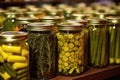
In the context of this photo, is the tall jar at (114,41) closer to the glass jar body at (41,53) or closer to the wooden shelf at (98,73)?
the wooden shelf at (98,73)

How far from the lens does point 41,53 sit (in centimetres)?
125

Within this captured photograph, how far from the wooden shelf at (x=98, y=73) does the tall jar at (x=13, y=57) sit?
0.23 metres

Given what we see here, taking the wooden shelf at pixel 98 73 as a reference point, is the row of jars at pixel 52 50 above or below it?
above

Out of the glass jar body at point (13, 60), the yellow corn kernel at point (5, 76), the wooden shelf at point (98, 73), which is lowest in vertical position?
the wooden shelf at point (98, 73)

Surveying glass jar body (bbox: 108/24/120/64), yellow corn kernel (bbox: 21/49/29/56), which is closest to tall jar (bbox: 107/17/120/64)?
glass jar body (bbox: 108/24/120/64)

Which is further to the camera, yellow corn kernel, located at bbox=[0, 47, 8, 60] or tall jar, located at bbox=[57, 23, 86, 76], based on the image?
tall jar, located at bbox=[57, 23, 86, 76]

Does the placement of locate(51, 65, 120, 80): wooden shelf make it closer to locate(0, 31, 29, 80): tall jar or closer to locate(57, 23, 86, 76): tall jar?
locate(57, 23, 86, 76): tall jar

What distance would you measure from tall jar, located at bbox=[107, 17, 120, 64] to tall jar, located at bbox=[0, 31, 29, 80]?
0.59m

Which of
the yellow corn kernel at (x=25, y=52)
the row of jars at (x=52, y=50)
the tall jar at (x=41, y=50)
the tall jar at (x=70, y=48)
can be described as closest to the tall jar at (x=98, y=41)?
the row of jars at (x=52, y=50)

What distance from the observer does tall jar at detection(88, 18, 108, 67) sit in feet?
4.85

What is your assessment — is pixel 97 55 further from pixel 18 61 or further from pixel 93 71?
pixel 18 61

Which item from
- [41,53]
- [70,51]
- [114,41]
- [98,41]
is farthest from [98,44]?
[41,53]

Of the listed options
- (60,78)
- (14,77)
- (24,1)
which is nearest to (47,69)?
(60,78)

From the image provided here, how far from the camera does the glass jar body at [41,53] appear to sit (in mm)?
1246
